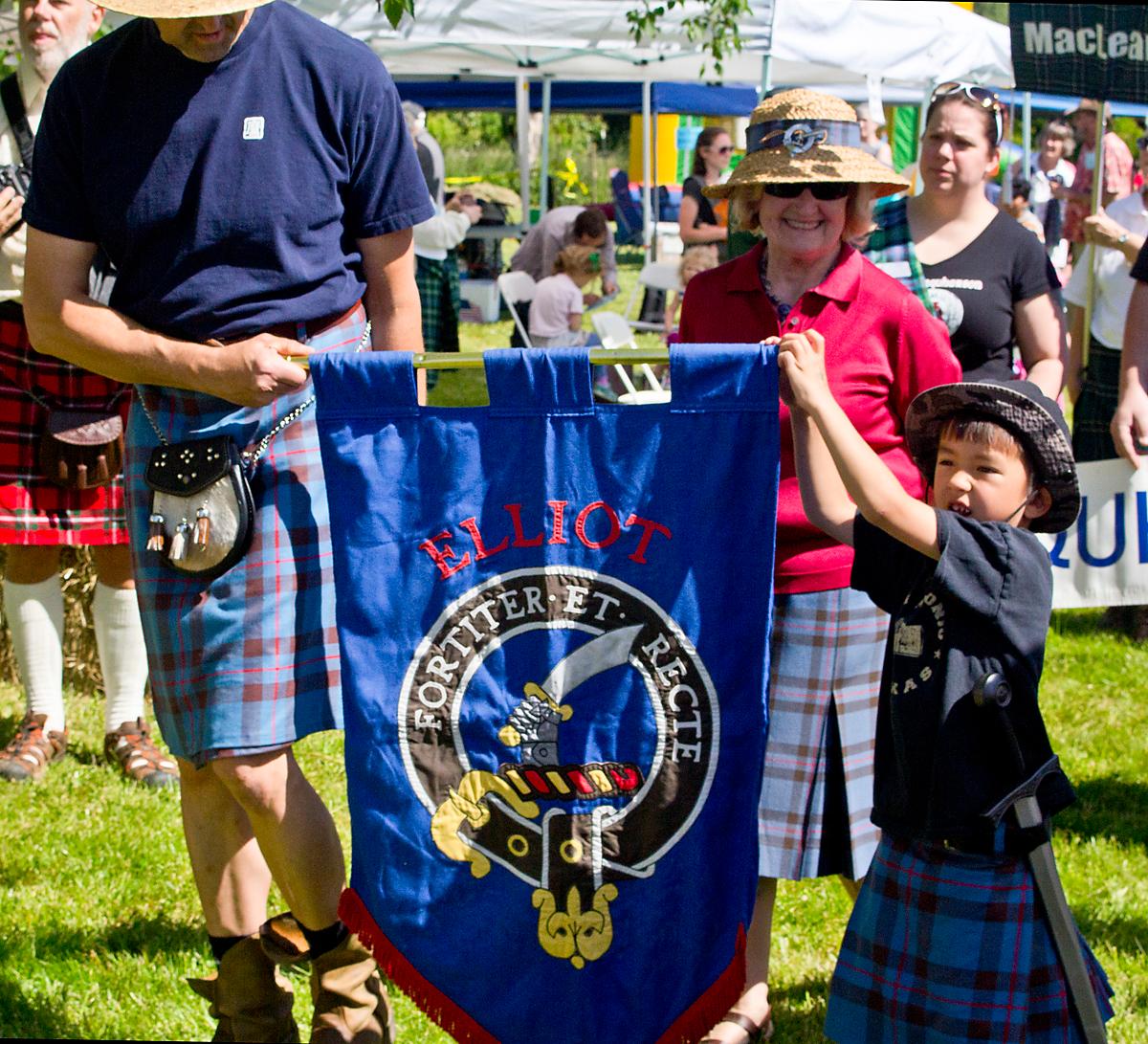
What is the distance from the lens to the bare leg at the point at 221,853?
3.04m

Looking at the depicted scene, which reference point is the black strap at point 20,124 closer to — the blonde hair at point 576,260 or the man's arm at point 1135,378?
the man's arm at point 1135,378

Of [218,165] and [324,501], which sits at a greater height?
[218,165]

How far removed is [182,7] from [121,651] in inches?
112

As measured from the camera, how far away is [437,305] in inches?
412

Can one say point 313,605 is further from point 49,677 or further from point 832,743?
point 49,677

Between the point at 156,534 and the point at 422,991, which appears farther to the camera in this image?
the point at 156,534

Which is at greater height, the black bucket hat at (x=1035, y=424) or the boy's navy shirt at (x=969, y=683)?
the black bucket hat at (x=1035, y=424)

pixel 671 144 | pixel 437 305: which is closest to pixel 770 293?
pixel 437 305

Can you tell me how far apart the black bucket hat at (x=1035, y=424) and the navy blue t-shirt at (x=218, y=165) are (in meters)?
1.17

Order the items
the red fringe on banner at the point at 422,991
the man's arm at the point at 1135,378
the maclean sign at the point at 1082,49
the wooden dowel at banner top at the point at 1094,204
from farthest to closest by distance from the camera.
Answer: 1. the wooden dowel at banner top at the point at 1094,204
2. the maclean sign at the point at 1082,49
3. the man's arm at the point at 1135,378
4. the red fringe on banner at the point at 422,991

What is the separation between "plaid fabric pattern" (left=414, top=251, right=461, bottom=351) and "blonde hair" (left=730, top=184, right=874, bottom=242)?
23.4 ft

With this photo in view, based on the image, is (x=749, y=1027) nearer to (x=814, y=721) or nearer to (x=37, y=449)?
(x=814, y=721)

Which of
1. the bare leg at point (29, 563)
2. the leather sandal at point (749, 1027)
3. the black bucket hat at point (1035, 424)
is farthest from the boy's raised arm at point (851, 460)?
the bare leg at point (29, 563)

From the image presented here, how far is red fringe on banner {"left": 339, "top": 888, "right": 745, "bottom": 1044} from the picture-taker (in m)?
2.49
